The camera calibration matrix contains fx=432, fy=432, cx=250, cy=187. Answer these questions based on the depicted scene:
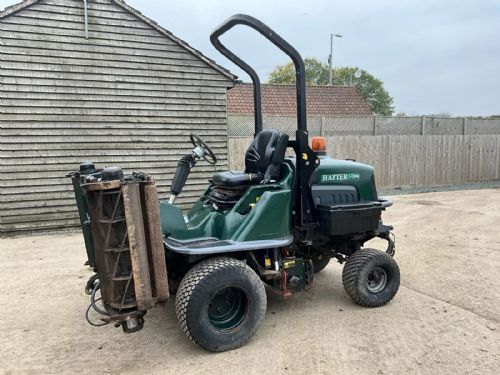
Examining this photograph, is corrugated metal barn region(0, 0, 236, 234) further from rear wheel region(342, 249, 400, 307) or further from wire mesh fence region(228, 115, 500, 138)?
rear wheel region(342, 249, 400, 307)

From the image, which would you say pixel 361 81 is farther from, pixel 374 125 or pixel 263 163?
pixel 263 163

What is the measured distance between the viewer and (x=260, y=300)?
3.41 meters

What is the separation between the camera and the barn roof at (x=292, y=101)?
17.7 metres

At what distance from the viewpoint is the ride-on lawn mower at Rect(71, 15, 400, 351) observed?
116 inches

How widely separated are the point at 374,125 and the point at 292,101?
654 centimetres

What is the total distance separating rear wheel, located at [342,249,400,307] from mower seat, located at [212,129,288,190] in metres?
1.13

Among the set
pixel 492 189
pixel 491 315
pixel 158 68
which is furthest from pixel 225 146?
pixel 492 189

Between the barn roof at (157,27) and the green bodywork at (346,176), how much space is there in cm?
546

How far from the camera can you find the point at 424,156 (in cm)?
1317

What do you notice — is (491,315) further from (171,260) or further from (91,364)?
(91,364)

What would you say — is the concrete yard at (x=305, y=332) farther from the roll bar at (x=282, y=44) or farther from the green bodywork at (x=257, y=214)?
the roll bar at (x=282, y=44)

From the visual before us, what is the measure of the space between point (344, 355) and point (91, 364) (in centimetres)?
186

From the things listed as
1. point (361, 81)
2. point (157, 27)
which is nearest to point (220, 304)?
point (157, 27)

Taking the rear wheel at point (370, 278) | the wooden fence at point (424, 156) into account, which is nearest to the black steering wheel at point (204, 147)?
the rear wheel at point (370, 278)
